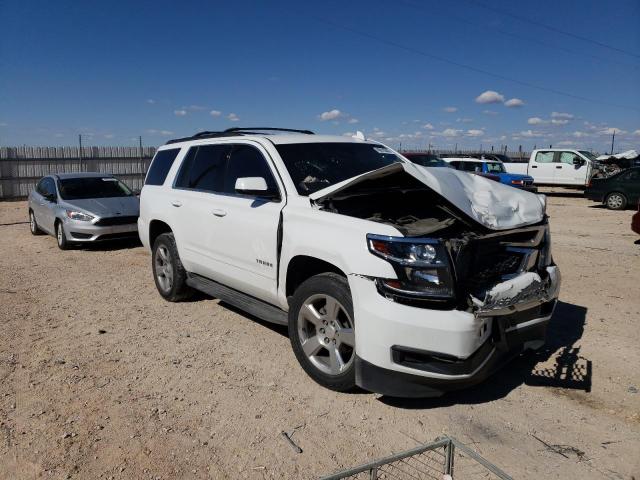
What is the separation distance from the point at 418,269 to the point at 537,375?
170 centimetres

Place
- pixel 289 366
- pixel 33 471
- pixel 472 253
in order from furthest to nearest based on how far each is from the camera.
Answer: pixel 289 366 < pixel 472 253 < pixel 33 471

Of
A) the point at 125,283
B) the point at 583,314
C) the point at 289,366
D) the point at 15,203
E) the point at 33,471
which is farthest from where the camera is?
the point at 15,203

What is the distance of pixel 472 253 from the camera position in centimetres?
334

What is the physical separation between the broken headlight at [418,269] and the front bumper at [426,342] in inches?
3.7

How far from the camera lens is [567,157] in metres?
21.9

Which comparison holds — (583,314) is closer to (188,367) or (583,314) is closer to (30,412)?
(188,367)

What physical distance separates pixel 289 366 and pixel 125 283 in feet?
12.7

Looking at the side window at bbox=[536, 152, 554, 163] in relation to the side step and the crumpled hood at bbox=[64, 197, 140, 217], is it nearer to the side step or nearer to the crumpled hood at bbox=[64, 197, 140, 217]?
the crumpled hood at bbox=[64, 197, 140, 217]

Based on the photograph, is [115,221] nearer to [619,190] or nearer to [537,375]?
[537,375]

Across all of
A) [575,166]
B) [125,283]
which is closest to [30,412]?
[125,283]

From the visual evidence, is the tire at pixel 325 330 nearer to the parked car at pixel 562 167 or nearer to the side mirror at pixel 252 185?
the side mirror at pixel 252 185

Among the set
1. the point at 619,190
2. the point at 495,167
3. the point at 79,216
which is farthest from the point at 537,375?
the point at 495,167

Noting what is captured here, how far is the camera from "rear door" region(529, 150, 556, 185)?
72.9 ft

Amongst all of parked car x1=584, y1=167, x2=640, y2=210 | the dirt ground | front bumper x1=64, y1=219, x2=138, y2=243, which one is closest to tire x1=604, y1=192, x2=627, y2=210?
parked car x1=584, y1=167, x2=640, y2=210
